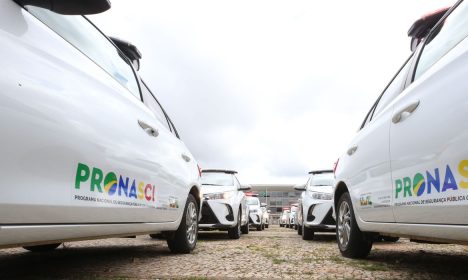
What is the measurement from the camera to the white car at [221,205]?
828 cm

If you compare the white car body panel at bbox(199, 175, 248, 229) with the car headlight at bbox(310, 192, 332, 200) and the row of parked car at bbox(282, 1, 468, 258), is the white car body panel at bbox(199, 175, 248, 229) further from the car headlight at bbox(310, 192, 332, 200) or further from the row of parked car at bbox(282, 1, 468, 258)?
the row of parked car at bbox(282, 1, 468, 258)

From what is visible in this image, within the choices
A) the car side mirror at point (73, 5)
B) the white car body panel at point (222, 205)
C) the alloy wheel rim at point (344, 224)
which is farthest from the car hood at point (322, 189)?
the car side mirror at point (73, 5)

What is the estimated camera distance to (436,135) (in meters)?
2.43

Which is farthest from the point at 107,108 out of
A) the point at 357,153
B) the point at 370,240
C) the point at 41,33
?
the point at 370,240

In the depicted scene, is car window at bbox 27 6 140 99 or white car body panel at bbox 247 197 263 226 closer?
car window at bbox 27 6 140 99

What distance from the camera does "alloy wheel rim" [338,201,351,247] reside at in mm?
4445

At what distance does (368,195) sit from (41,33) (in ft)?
9.26

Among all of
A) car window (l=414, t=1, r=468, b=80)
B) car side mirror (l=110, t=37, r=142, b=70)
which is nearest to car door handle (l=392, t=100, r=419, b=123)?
car window (l=414, t=1, r=468, b=80)

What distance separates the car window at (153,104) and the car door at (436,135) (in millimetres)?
2293

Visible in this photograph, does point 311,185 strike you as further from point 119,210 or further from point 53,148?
point 53,148

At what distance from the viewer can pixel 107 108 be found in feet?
9.43

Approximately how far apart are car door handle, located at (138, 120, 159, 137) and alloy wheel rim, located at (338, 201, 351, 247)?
6.99 ft

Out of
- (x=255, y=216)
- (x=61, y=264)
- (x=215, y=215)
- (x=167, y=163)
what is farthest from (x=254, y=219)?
(x=61, y=264)

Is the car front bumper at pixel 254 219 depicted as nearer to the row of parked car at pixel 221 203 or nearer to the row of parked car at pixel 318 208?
the row of parked car at pixel 221 203
